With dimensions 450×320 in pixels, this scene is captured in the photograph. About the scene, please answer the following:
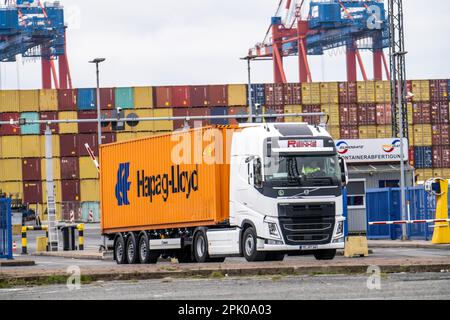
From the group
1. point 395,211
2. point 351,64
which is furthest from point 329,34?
point 395,211

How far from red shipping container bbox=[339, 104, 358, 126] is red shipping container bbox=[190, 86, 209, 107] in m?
10.4

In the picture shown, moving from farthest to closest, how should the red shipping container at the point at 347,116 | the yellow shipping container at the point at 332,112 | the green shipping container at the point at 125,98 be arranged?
the red shipping container at the point at 347,116 < the yellow shipping container at the point at 332,112 < the green shipping container at the point at 125,98

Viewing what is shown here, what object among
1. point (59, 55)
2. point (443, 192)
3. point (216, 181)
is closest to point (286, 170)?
point (216, 181)

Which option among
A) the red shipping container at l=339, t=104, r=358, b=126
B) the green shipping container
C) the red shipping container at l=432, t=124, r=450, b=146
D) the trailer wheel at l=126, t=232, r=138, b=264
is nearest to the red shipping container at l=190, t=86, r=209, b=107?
the green shipping container

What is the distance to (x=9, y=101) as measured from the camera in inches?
3684

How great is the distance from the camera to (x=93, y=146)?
93.9 meters

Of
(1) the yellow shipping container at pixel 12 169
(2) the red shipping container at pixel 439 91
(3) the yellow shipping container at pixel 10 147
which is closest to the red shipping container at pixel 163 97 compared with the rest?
(3) the yellow shipping container at pixel 10 147

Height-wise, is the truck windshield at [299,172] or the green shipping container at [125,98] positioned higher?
the green shipping container at [125,98]

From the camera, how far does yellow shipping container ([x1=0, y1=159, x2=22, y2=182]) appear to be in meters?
94.5

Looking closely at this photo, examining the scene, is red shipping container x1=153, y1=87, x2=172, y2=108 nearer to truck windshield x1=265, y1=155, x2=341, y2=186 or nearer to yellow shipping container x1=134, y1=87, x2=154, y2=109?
yellow shipping container x1=134, y1=87, x2=154, y2=109

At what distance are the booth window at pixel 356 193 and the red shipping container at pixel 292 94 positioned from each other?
176 feet

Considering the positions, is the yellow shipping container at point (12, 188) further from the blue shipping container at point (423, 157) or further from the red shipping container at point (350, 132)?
the blue shipping container at point (423, 157)

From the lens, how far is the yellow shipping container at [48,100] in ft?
306
